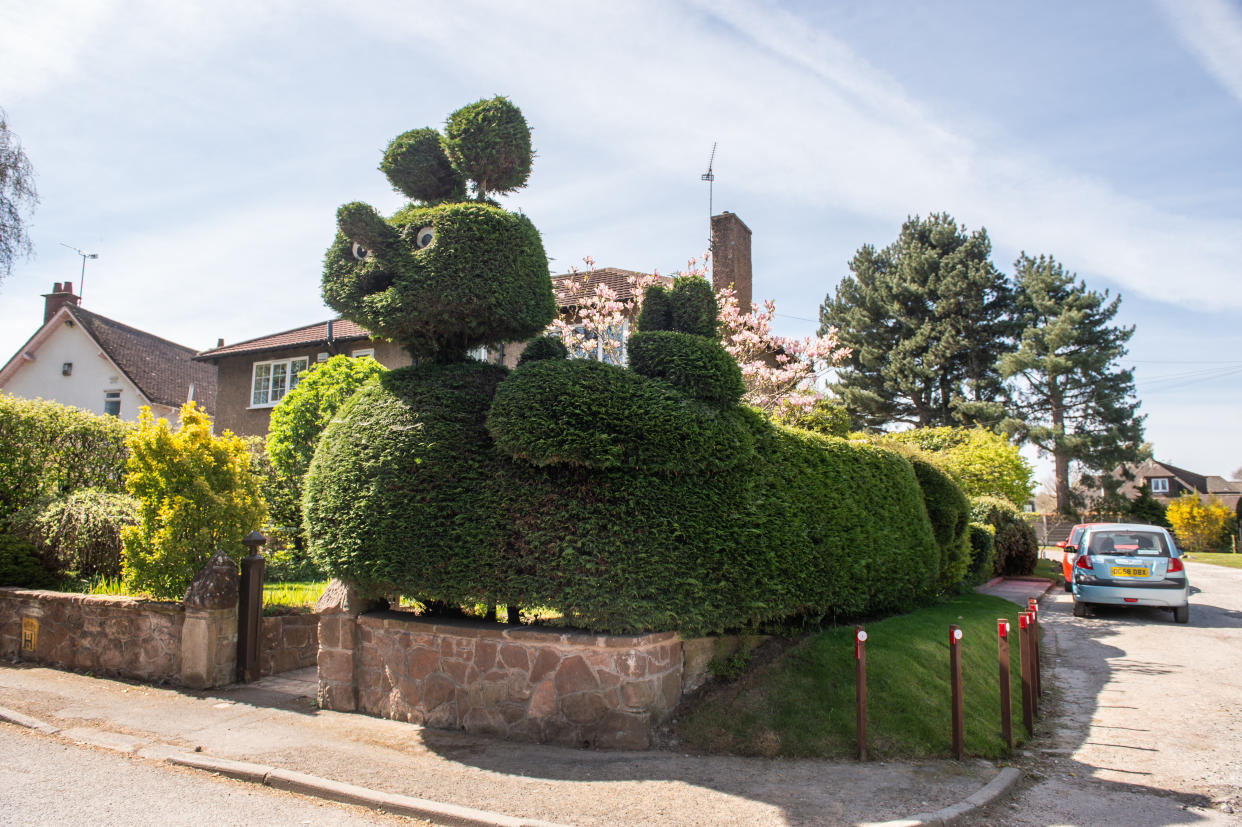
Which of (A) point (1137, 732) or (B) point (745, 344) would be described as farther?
(B) point (745, 344)

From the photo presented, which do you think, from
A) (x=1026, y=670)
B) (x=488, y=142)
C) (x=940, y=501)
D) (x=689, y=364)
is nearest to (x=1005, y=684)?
(x=1026, y=670)

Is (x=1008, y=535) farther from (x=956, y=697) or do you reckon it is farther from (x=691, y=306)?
(x=691, y=306)

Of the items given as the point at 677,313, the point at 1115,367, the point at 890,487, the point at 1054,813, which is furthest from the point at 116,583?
the point at 1115,367

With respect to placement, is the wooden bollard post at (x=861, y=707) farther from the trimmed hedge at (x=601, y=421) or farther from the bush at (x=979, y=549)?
the bush at (x=979, y=549)

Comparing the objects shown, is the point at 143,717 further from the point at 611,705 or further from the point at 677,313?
the point at 677,313

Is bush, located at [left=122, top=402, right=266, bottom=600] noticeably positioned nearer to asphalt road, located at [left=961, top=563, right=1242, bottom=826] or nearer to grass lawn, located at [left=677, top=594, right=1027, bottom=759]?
grass lawn, located at [left=677, top=594, right=1027, bottom=759]

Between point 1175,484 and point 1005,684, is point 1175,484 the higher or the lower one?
the higher one

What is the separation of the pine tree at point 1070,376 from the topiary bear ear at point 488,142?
32.3 meters

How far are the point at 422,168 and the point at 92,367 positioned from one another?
28456 mm

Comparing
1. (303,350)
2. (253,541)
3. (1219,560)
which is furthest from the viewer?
(1219,560)

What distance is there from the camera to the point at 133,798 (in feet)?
16.6

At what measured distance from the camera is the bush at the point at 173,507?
328 inches

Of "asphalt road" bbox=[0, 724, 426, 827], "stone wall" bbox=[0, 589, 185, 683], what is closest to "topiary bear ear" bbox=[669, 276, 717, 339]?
"asphalt road" bbox=[0, 724, 426, 827]

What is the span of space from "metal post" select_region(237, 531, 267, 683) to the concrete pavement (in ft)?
2.84
